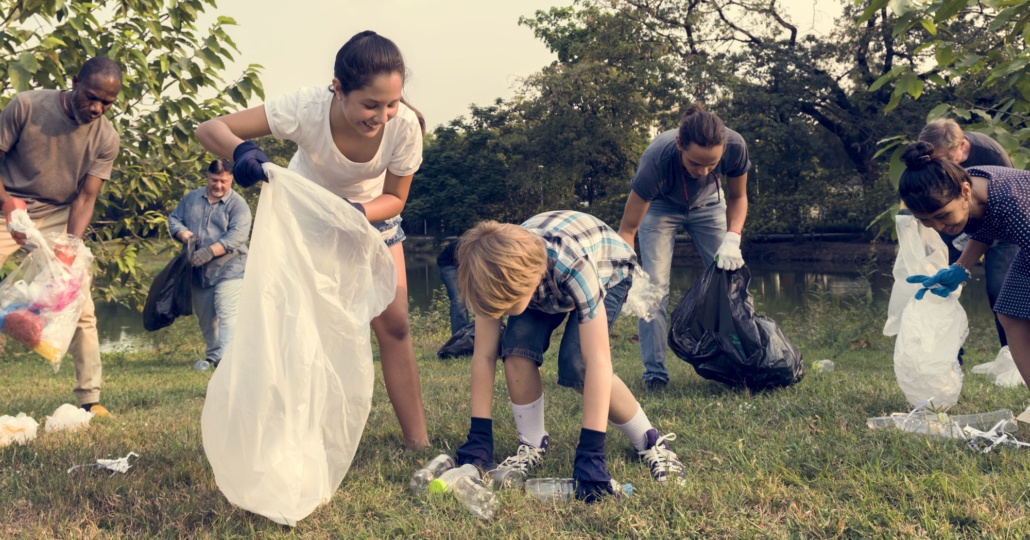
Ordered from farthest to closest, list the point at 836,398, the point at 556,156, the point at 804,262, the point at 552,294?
the point at 556,156 < the point at 804,262 < the point at 836,398 < the point at 552,294

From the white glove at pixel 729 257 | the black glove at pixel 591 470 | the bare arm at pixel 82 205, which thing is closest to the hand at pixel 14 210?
the bare arm at pixel 82 205

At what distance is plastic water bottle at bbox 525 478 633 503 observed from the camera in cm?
240

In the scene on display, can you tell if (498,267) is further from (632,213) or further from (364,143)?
(632,213)

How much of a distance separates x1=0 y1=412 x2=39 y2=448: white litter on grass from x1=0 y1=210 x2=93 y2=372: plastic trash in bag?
0.28 metres

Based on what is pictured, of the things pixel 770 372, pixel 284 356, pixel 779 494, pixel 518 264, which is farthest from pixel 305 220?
pixel 770 372

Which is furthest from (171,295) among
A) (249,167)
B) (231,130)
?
(249,167)

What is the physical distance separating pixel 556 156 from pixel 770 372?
23071 millimetres

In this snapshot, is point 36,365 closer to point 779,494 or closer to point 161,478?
point 161,478

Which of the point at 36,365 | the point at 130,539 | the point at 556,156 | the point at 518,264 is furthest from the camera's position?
the point at 556,156

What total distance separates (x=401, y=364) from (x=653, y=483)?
41.3 inches

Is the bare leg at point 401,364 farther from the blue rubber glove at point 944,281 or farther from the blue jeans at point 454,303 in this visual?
the blue jeans at point 454,303

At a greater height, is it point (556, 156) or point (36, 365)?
Result: point (556, 156)

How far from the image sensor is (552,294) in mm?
2582

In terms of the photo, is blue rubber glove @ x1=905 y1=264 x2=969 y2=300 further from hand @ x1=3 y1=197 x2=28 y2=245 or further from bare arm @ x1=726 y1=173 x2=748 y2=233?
hand @ x1=3 y1=197 x2=28 y2=245
